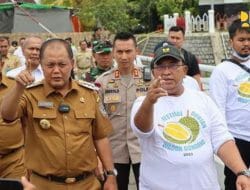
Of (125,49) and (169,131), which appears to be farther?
(125,49)

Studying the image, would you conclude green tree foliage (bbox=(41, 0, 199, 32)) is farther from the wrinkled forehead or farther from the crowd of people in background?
the wrinkled forehead

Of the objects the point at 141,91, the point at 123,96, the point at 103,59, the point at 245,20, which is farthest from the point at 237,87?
the point at 103,59

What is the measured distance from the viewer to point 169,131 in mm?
3629

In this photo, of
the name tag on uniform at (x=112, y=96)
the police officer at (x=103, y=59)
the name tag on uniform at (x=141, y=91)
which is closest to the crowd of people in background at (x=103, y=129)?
the name tag on uniform at (x=112, y=96)

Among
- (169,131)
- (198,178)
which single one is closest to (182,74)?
(169,131)

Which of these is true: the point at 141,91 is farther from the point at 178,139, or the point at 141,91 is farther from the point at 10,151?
the point at 178,139

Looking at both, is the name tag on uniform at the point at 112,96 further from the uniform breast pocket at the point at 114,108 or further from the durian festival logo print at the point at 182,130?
the durian festival logo print at the point at 182,130

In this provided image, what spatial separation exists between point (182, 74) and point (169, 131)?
1.21 feet

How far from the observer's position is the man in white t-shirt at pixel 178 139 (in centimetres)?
361

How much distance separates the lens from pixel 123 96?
5230 millimetres

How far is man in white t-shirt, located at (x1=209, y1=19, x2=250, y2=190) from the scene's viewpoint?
5.27 meters

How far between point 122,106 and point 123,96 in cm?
9

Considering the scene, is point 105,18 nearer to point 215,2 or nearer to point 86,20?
point 86,20

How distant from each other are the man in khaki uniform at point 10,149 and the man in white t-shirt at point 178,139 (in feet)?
4.99
